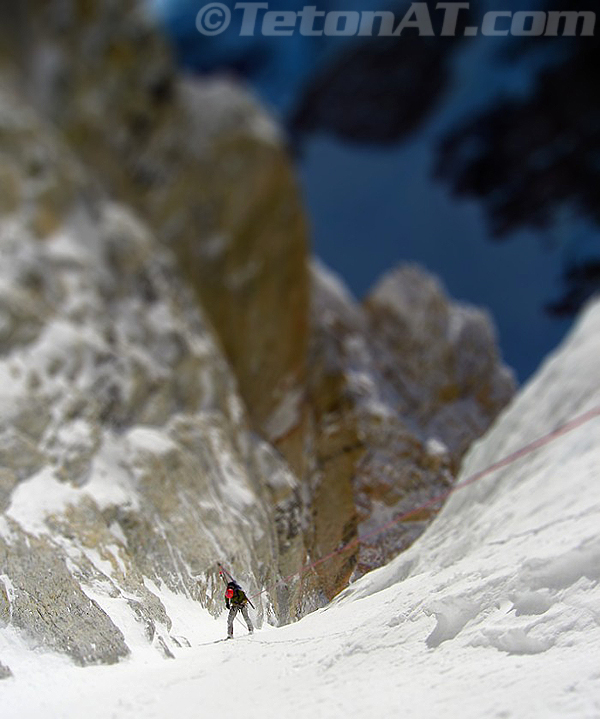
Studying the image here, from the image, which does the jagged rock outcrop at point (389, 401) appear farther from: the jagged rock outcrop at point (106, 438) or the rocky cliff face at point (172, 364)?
the jagged rock outcrop at point (106, 438)

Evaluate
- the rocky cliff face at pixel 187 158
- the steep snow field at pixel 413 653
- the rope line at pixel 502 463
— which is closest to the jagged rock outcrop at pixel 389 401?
the rope line at pixel 502 463

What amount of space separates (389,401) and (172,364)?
538 centimetres

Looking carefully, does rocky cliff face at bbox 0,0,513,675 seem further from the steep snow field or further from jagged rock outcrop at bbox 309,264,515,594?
the steep snow field

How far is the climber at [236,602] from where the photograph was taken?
438 cm

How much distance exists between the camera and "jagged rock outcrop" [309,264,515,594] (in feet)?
16.5

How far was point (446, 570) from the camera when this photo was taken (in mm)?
5027

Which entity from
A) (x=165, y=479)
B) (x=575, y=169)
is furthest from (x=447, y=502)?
(x=575, y=169)

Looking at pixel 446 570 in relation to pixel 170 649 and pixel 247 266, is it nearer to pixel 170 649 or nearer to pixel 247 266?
pixel 170 649

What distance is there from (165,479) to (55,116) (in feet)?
47.7

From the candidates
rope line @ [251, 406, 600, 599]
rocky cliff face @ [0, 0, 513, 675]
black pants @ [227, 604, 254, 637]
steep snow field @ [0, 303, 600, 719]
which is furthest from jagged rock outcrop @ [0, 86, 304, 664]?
rope line @ [251, 406, 600, 599]

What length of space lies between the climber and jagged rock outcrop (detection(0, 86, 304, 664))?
107 millimetres

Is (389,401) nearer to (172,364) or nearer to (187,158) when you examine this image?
(172,364)

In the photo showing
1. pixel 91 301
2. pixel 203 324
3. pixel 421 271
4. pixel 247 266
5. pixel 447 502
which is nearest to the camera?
pixel 447 502

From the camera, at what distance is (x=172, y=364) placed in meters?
14.4
